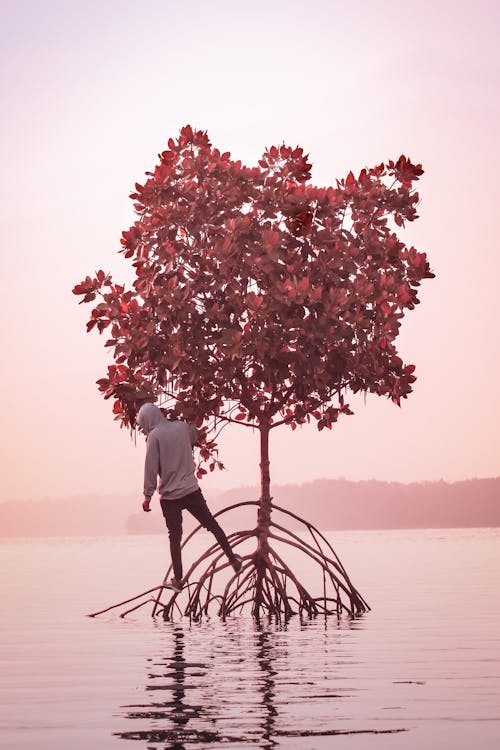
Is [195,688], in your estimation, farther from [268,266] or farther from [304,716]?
[268,266]

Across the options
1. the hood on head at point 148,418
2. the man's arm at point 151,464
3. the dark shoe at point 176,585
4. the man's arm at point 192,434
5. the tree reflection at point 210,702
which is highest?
the hood on head at point 148,418

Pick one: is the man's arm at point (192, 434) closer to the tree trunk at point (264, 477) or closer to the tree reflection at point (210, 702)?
the tree trunk at point (264, 477)

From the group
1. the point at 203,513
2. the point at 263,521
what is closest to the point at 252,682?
the point at 203,513

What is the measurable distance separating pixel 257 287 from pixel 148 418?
2.47m

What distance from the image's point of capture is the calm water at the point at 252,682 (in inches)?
378

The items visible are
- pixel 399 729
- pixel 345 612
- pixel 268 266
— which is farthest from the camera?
pixel 345 612

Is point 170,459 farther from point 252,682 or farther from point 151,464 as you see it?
point 252,682

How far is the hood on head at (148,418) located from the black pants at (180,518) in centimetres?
102

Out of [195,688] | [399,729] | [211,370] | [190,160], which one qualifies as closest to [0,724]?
[195,688]

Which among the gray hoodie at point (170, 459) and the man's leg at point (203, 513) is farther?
the man's leg at point (203, 513)

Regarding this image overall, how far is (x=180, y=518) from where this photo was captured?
19.7 m

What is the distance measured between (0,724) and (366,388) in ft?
36.6

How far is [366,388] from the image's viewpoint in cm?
2064

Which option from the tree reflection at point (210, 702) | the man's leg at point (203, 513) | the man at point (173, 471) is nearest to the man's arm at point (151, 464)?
the man at point (173, 471)
